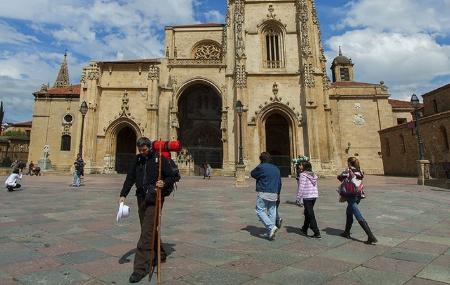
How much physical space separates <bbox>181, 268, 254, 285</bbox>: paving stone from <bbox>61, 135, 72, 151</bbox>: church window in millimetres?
35641

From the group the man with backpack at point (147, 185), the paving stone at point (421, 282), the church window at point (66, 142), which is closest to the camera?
the paving stone at point (421, 282)

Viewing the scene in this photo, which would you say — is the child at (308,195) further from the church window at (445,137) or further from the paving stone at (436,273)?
the church window at (445,137)

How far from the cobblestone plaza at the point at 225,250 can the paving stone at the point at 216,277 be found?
0.01 metres

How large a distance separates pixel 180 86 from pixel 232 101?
211 inches

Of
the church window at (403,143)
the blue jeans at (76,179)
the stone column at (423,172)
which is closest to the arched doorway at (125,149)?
the blue jeans at (76,179)

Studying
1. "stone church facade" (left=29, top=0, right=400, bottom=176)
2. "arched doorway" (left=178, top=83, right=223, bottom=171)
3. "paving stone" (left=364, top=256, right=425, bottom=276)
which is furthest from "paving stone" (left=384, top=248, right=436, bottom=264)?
"arched doorway" (left=178, top=83, right=223, bottom=171)

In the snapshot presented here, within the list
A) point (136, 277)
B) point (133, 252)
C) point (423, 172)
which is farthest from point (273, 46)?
point (136, 277)

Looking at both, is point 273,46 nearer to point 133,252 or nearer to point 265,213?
point 265,213

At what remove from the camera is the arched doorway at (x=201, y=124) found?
104ft

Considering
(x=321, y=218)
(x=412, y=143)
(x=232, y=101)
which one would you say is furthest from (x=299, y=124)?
(x=321, y=218)

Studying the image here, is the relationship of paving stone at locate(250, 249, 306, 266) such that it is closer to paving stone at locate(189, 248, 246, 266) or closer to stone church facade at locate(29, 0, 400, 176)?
paving stone at locate(189, 248, 246, 266)

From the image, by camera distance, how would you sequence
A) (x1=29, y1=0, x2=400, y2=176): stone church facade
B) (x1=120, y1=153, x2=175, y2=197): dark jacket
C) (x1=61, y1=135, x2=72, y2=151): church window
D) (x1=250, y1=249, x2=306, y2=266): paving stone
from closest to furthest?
(x1=120, y1=153, x2=175, y2=197): dark jacket → (x1=250, y1=249, x2=306, y2=266): paving stone → (x1=29, y1=0, x2=400, y2=176): stone church facade → (x1=61, y1=135, x2=72, y2=151): church window

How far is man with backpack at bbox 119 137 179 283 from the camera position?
3.68 m

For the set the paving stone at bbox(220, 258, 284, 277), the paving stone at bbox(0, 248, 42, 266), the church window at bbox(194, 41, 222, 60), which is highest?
the church window at bbox(194, 41, 222, 60)
